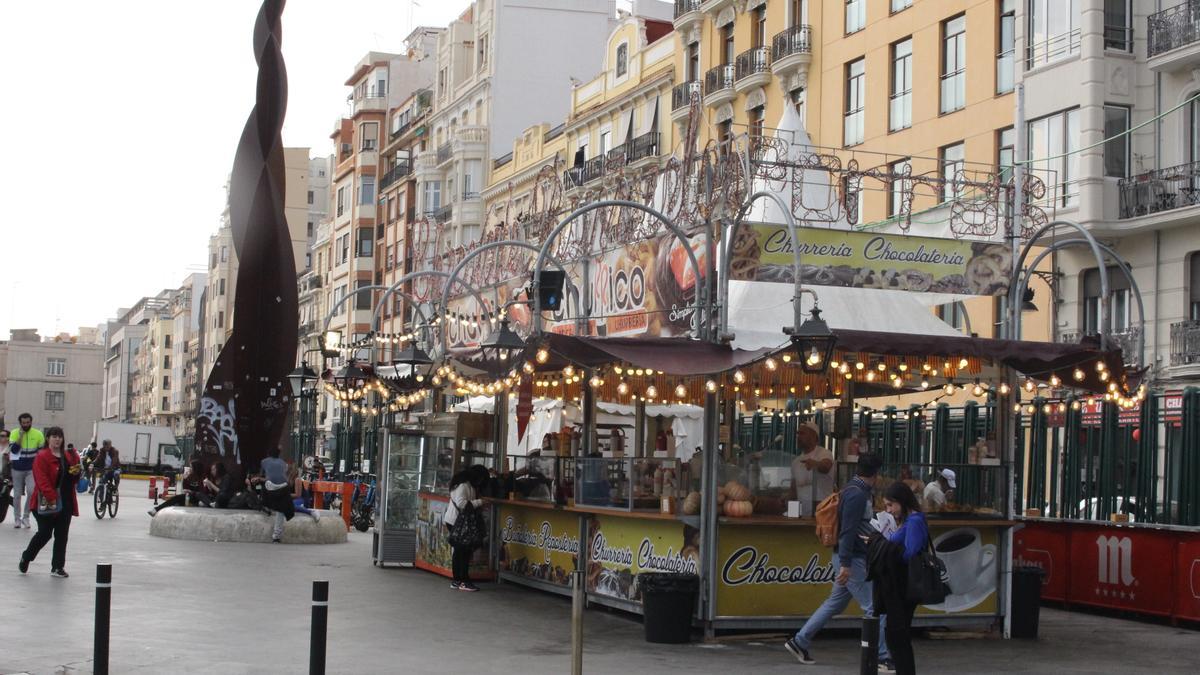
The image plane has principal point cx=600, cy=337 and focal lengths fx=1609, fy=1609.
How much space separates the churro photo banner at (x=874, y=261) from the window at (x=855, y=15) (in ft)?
73.5

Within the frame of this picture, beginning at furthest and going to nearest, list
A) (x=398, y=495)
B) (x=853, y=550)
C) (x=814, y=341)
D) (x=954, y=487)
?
(x=398, y=495) → (x=954, y=487) → (x=814, y=341) → (x=853, y=550)

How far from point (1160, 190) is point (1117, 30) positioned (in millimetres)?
3525

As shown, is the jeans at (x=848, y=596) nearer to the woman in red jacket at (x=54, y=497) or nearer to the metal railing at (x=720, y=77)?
the woman in red jacket at (x=54, y=497)

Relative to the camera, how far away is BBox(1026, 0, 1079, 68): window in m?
33.1

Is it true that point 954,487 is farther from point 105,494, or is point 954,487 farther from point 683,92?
point 683,92

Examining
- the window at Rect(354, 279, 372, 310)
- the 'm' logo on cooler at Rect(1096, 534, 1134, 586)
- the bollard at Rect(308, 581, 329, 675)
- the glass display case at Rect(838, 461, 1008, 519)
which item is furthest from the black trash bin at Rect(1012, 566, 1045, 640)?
the window at Rect(354, 279, 372, 310)

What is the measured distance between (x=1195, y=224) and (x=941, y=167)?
6.43 metres

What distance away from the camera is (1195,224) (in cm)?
3139

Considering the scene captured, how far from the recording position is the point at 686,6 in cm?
4947

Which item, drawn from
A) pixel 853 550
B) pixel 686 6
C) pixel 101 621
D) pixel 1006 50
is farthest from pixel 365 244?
pixel 101 621

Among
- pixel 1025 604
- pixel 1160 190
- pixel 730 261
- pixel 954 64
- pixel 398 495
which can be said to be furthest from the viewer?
pixel 954 64

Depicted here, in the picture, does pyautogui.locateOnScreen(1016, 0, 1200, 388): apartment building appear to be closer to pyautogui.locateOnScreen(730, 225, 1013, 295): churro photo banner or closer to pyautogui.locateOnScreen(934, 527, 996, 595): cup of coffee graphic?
pyautogui.locateOnScreen(730, 225, 1013, 295): churro photo banner

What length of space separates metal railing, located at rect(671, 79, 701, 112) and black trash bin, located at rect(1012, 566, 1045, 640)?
31.9 meters

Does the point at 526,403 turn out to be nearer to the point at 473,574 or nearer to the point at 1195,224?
the point at 473,574
